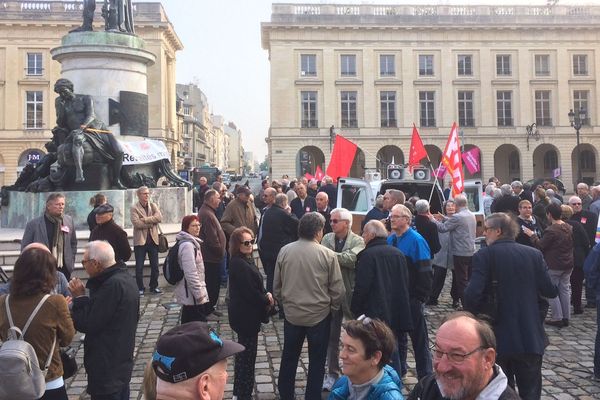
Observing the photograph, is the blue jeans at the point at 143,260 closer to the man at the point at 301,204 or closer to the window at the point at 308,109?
the man at the point at 301,204

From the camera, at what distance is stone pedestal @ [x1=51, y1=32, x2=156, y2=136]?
449 inches

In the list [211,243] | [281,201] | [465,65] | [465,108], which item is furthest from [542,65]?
[211,243]

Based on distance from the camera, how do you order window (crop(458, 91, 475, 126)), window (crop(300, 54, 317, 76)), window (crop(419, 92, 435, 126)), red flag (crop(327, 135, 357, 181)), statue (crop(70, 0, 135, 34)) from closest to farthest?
statue (crop(70, 0, 135, 34)) → red flag (crop(327, 135, 357, 181)) → window (crop(300, 54, 317, 76)) → window (crop(419, 92, 435, 126)) → window (crop(458, 91, 475, 126))

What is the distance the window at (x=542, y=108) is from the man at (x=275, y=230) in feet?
150

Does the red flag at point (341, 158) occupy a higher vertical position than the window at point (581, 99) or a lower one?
lower

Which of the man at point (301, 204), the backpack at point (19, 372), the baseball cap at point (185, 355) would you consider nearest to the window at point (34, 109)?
the man at point (301, 204)

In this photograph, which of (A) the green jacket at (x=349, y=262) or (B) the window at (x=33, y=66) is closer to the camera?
(A) the green jacket at (x=349, y=262)

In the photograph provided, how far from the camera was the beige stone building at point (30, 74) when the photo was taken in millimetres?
46906

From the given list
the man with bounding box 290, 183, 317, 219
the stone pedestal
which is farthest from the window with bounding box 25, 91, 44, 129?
the man with bounding box 290, 183, 317, 219

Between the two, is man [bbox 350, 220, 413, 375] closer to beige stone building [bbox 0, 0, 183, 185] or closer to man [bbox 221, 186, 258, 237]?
man [bbox 221, 186, 258, 237]

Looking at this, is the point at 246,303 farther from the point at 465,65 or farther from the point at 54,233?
the point at 465,65

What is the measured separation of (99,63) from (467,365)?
11.2 m

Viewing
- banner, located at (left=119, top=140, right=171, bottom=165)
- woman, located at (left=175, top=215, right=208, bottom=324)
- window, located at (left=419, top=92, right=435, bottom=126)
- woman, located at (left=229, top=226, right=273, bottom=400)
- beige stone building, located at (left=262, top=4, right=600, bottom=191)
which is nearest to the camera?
woman, located at (left=229, top=226, right=273, bottom=400)

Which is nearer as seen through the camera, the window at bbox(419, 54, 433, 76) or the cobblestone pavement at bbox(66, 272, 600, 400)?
the cobblestone pavement at bbox(66, 272, 600, 400)
